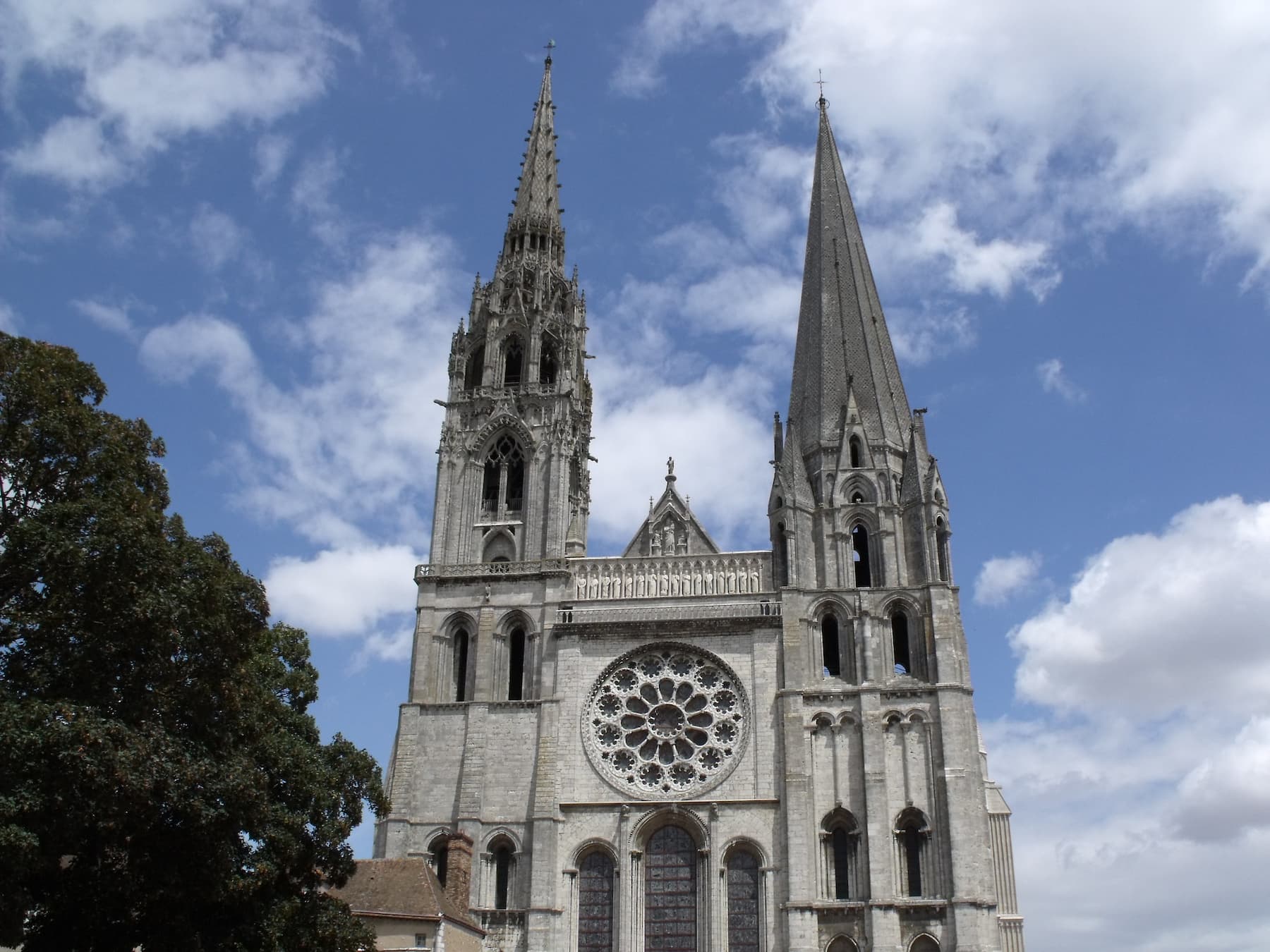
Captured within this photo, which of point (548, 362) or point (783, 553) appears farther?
point (548, 362)

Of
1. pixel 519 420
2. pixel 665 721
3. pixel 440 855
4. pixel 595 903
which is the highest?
pixel 519 420

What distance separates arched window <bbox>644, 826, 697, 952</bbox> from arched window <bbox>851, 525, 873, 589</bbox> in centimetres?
936

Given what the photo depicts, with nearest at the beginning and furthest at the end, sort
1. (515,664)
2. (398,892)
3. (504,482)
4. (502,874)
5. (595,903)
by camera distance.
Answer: (398,892) < (595,903) < (502,874) < (515,664) < (504,482)

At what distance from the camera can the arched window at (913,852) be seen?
31.7 metres

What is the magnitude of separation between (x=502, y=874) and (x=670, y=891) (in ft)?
14.6

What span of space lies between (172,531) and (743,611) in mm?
19545

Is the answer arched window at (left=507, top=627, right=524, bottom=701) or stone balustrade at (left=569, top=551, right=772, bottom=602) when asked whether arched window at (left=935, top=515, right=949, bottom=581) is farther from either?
arched window at (left=507, top=627, right=524, bottom=701)

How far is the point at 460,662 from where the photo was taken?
36.5 meters

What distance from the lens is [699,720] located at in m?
34.3

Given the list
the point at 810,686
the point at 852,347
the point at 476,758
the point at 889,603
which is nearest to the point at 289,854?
the point at 476,758

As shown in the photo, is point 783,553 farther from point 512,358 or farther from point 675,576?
point 512,358

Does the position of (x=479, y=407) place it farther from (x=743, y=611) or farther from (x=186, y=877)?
(x=186, y=877)

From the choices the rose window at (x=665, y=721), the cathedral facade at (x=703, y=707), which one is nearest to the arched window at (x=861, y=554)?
the cathedral facade at (x=703, y=707)

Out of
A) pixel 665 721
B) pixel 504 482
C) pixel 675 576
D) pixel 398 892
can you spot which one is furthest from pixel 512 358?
pixel 398 892
